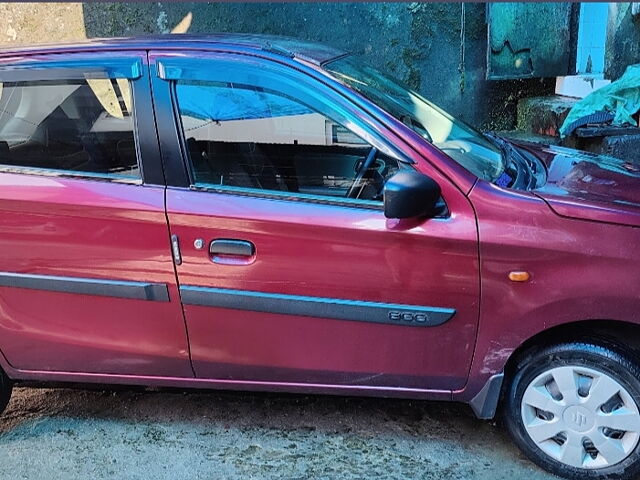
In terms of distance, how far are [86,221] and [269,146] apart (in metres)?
0.81

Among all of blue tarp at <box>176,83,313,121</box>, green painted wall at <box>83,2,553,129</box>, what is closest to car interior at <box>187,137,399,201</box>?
blue tarp at <box>176,83,313,121</box>

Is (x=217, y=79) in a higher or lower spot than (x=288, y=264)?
higher

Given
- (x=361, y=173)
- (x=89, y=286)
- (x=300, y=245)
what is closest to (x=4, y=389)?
(x=89, y=286)

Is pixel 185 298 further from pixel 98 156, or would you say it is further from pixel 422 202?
pixel 422 202

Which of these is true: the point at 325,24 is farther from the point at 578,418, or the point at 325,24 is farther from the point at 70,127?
the point at 578,418

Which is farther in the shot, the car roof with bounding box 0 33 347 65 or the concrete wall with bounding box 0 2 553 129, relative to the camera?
the concrete wall with bounding box 0 2 553 129

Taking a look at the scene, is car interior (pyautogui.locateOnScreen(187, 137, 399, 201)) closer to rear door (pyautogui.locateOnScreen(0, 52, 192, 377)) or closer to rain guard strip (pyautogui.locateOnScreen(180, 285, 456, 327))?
rear door (pyautogui.locateOnScreen(0, 52, 192, 377))

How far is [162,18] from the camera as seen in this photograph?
22.7 feet

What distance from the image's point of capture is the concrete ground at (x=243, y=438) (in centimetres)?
284

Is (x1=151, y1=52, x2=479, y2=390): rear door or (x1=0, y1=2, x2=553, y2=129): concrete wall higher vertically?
(x1=0, y1=2, x2=553, y2=129): concrete wall

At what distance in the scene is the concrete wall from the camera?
6.86 meters

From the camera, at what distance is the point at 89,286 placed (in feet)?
9.11

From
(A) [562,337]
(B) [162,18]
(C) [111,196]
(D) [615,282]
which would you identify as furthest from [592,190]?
(B) [162,18]

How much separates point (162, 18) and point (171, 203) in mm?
4894
